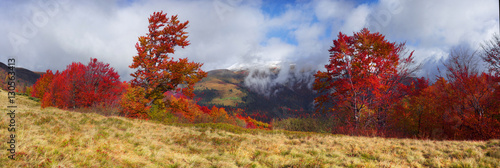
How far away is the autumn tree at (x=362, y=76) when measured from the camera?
53.5ft

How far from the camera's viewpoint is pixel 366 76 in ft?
53.5

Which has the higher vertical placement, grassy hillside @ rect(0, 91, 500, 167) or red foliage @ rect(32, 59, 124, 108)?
red foliage @ rect(32, 59, 124, 108)

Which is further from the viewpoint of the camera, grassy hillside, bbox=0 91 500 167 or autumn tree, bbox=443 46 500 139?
autumn tree, bbox=443 46 500 139

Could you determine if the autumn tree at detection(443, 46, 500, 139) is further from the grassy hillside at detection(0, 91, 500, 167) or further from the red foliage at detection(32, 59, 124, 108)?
the red foliage at detection(32, 59, 124, 108)

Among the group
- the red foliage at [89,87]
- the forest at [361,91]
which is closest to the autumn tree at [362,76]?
A: the forest at [361,91]

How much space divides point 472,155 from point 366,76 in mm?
9281

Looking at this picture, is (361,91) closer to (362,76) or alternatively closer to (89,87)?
(362,76)

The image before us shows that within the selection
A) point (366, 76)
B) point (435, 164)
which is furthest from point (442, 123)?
point (435, 164)

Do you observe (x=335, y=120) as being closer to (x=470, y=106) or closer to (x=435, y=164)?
(x=470, y=106)

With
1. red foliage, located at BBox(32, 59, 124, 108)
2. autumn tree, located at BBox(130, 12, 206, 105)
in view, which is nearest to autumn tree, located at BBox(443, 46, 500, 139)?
autumn tree, located at BBox(130, 12, 206, 105)

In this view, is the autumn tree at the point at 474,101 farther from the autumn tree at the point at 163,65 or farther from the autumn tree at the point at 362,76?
the autumn tree at the point at 163,65

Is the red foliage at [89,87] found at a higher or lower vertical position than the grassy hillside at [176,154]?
higher

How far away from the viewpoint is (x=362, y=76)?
17.0 m

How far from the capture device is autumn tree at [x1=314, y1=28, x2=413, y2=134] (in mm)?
16312
